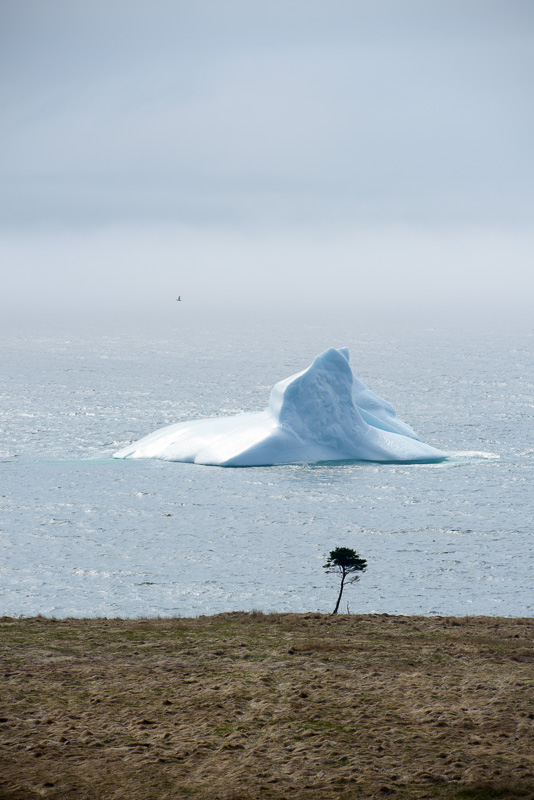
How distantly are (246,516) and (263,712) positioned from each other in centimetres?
2161

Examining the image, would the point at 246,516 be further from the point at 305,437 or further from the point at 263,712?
the point at 263,712

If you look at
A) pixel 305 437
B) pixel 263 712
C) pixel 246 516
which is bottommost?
pixel 263 712

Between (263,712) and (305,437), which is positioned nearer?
(263,712)

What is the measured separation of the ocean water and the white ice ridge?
1.26 metres

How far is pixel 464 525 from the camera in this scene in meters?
34.8

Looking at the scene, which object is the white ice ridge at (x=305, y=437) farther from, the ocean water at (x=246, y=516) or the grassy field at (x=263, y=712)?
the grassy field at (x=263, y=712)

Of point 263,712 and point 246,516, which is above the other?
point 246,516

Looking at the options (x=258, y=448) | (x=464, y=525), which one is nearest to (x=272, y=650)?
(x=464, y=525)

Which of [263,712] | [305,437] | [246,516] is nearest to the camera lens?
[263,712]

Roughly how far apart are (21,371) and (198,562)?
222 ft

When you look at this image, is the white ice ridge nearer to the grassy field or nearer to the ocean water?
the ocean water

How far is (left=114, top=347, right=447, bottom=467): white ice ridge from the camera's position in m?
45.8

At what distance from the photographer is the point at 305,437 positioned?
1837 inches

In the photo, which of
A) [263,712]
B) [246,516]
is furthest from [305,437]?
[263,712]
